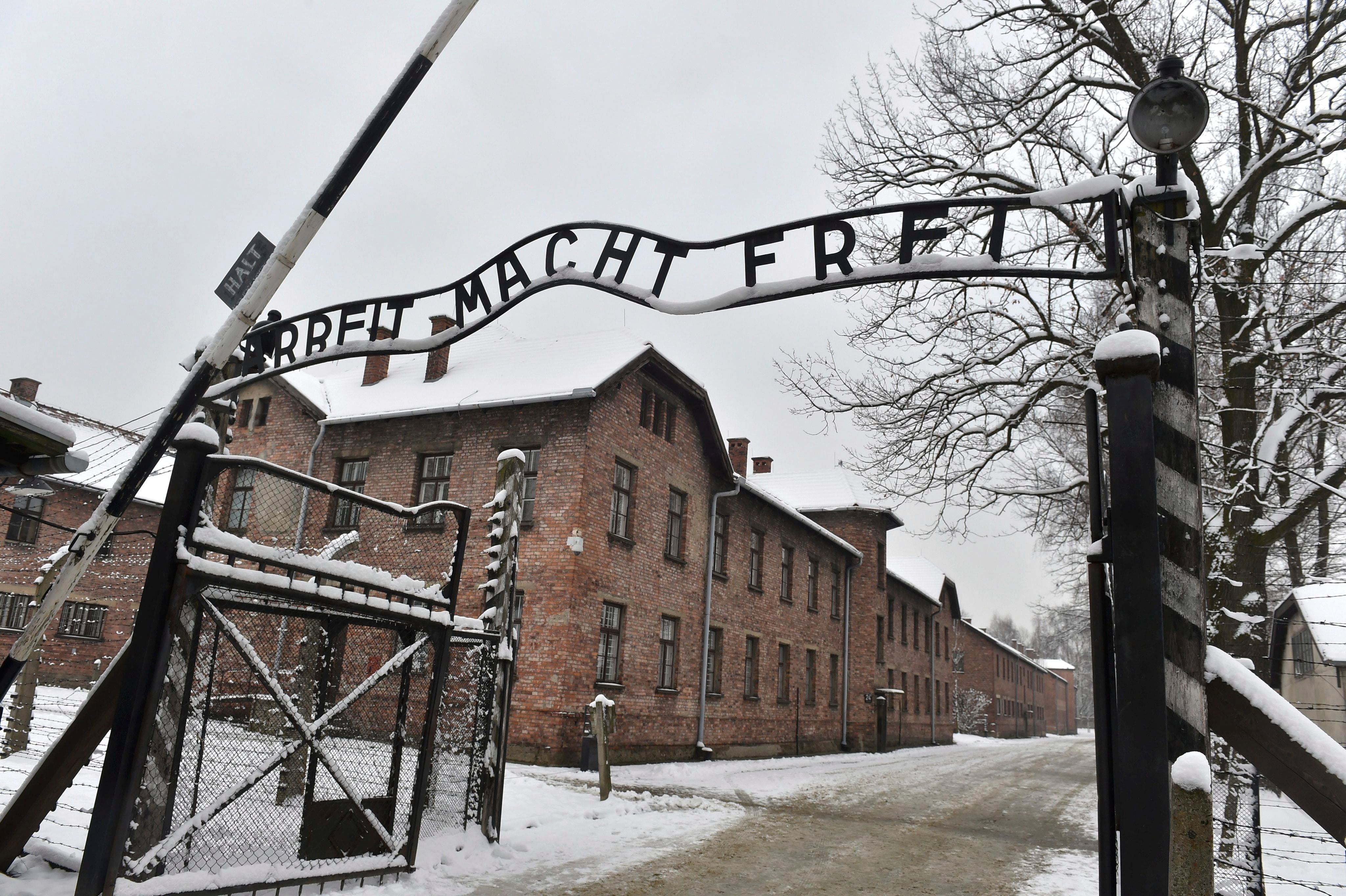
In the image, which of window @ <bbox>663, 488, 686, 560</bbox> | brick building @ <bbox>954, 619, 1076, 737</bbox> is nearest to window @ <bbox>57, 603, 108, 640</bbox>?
window @ <bbox>663, 488, 686, 560</bbox>

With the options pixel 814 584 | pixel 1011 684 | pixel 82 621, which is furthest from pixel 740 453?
pixel 1011 684

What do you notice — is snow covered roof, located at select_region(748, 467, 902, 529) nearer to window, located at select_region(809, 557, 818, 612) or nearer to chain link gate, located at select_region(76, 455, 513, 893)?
window, located at select_region(809, 557, 818, 612)

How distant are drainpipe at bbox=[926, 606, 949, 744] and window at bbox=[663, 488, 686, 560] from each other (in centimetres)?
2381

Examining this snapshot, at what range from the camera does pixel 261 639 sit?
1174cm

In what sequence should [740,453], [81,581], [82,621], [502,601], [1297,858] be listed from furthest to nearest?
[740,453]
[82,621]
[81,581]
[1297,858]
[502,601]

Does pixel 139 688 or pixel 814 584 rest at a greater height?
pixel 814 584

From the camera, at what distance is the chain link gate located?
4.89m

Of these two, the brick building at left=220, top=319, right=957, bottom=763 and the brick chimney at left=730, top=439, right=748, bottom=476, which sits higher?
the brick chimney at left=730, top=439, right=748, bottom=476

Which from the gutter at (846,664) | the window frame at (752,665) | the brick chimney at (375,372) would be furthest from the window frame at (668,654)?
the gutter at (846,664)

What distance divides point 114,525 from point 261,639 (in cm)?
775

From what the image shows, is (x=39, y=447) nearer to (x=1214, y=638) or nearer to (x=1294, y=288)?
(x=1214, y=638)

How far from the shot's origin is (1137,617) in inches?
106

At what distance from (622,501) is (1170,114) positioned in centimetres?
1453

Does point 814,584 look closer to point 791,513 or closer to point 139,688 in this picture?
point 791,513
